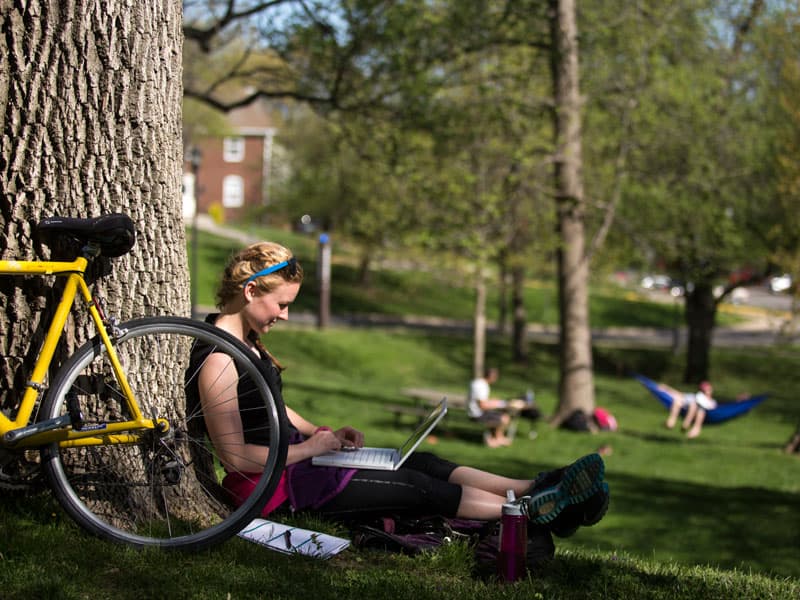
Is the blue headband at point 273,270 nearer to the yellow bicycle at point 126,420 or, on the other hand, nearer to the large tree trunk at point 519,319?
the yellow bicycle at point 126,420

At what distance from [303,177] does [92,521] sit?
35008 mm

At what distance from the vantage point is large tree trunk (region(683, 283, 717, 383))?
2950 cm

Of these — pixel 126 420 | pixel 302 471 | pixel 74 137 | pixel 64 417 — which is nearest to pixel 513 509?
pixel 302 471

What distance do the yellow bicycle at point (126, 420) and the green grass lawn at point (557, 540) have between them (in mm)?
186

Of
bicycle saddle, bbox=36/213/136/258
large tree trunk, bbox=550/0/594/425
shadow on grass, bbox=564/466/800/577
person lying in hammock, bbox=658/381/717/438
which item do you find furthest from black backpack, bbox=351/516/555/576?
person lying in hammock, bbox=658/381/717/438

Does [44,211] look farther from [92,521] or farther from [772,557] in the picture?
[772,557]

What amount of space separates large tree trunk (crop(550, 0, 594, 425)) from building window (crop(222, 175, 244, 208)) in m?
53.2

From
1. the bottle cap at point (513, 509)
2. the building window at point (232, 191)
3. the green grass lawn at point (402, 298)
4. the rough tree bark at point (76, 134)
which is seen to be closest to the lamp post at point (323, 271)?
the green grass lawn at point (402, 298)

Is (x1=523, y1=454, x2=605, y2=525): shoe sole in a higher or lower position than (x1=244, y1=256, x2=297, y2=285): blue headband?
lower

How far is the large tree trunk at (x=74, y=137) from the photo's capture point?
3896 mm

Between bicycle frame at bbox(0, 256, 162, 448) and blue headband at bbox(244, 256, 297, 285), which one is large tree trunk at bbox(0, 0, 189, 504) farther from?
blue headband at bbox(244, 256, 297, 285)

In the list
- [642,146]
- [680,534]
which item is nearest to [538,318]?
[642,146]

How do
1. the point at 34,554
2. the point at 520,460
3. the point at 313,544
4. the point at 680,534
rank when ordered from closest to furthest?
the point at 34,554
the point at 313,544
the point at 680,534
the point at 520,460

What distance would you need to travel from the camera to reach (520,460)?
1364cm
